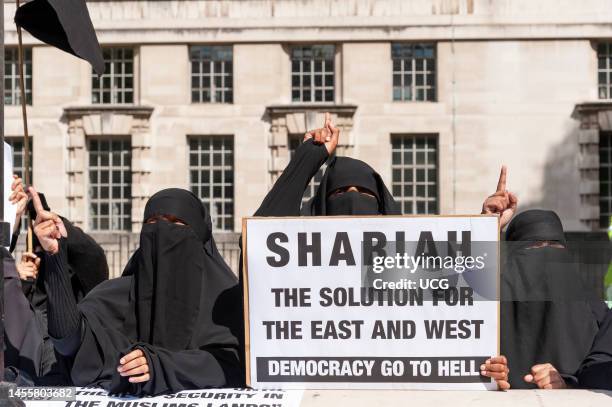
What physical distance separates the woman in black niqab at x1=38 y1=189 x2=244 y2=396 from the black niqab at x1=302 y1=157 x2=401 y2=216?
810 millimetres

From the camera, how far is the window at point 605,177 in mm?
27234

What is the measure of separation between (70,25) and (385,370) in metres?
2.65

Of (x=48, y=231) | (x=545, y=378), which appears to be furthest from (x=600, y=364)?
(x=48, y=231)

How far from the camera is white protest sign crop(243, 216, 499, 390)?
15.9 feet

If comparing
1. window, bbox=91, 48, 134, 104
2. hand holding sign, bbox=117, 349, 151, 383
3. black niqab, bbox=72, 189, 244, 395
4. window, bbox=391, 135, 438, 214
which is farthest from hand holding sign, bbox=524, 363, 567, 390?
window, bbox=91, 48, 134, 104

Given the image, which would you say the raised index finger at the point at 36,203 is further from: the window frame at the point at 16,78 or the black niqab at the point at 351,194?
the window frame at the point at 16,78

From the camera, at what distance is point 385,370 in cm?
484

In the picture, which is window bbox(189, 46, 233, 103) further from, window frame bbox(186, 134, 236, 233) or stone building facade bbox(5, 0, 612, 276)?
window frame bbox(186, 134, 236, 233)

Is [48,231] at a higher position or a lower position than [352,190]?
lower

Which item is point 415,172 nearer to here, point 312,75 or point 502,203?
point 312,75

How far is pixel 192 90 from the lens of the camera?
27969mm

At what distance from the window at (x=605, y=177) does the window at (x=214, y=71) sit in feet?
33.9

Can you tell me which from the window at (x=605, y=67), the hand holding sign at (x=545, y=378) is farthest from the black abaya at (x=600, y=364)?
the window at (x=605, y=67)

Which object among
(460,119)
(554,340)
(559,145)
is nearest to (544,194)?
(559,145)
